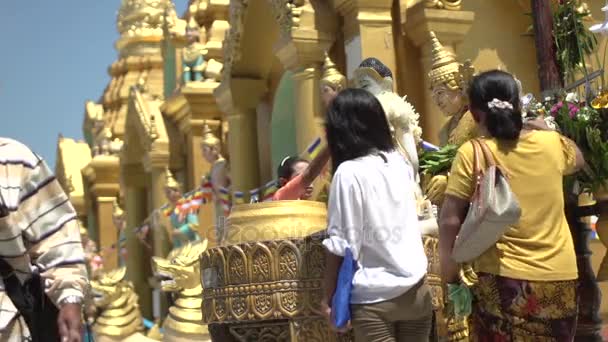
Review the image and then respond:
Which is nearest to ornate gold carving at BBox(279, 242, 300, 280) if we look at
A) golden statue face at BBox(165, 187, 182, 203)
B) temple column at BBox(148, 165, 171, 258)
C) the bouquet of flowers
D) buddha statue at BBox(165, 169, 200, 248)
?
the bouquet of flowers

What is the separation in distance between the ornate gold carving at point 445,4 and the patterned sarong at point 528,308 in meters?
5.10

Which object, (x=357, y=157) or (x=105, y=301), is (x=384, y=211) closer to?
(x=357, y=157)

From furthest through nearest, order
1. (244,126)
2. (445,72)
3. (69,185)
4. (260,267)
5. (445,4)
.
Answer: (69,185) < (244,126) < (445,4) < (445,72) < (260,267)

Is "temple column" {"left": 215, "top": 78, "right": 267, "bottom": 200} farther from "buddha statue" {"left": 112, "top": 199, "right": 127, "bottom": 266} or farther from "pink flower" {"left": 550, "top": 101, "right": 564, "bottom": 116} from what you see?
"buddha statue" {"left": 112, "top": 199, "right": 127, "bottom": 266}

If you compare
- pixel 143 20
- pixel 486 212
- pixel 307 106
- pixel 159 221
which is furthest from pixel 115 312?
pixel 143 20

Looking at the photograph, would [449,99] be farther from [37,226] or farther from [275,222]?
[37,226]

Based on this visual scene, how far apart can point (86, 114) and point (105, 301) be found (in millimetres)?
13470

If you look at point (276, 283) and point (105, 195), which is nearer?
point (276, 283)

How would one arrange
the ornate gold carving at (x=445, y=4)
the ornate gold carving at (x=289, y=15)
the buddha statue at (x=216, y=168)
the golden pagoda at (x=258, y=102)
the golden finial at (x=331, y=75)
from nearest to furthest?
the golden pagoda at (x=258, y=102), the golden finial at (x=331, y=75), the ornate gold carving at (x=445, y=4), the ornate gold carving at (x=289, y=15), the buddha statue at (x=216, y=168)

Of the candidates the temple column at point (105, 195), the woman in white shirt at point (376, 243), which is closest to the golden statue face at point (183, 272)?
the woman in white shirt at point (376, 243)

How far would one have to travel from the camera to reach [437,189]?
16.3ft

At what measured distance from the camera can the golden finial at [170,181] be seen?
1473cm

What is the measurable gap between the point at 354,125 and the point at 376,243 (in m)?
0.46

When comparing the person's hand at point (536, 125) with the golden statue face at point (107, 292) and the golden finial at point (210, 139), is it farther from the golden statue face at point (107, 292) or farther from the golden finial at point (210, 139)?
the golden finial at point (210, 139)
